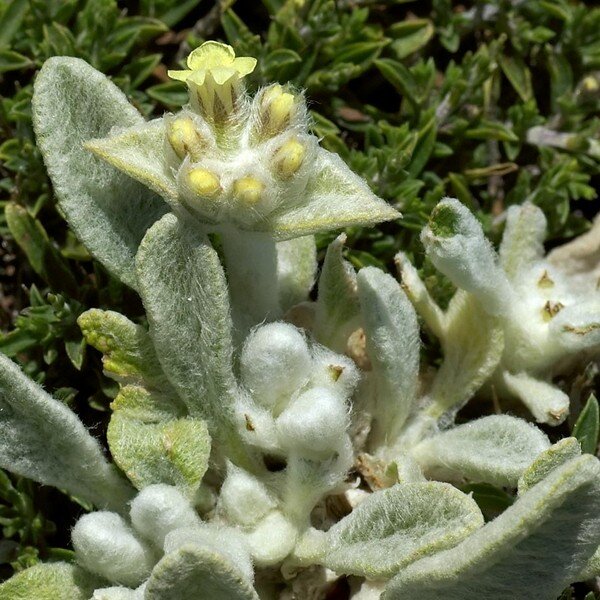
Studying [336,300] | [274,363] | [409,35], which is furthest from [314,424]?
[409,35]

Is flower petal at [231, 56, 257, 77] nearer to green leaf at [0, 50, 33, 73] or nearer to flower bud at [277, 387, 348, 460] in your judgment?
flower bud at [277, 387, 348, 460]

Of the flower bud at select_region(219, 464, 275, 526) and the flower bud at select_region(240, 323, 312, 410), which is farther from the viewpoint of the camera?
the flower bud at select_region(219, 464, 275, 526)

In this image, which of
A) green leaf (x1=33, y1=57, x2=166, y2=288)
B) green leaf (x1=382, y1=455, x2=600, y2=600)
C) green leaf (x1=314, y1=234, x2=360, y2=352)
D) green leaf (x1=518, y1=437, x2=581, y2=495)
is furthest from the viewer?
green leaf (x1=314, y1=234, x2=360, y2=352)

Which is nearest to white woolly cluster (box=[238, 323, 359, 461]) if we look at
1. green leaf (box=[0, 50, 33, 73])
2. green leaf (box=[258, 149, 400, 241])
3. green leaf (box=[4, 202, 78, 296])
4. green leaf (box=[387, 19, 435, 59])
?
green leaf (box=[258, 149, 400, 241])

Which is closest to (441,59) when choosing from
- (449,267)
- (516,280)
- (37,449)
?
(516,280)

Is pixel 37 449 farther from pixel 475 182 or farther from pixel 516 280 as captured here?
pixel 475 182

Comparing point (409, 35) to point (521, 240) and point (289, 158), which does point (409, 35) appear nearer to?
point (521, 240)

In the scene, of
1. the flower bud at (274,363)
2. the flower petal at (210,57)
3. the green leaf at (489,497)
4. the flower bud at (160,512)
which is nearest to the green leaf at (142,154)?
the flower petal at (210,57)
